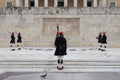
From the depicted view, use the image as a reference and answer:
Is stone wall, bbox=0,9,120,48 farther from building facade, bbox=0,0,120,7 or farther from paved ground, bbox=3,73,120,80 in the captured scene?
building facade, bbox=0,0,120,7

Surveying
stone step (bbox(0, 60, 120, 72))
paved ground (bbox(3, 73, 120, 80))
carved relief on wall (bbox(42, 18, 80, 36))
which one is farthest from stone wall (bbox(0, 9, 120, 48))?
paved ground (bbox(3, 73, 120, 80))

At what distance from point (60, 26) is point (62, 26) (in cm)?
20

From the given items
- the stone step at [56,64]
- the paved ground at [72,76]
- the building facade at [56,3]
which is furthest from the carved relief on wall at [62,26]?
the building facade at [56,3]

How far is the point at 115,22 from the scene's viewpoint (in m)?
29.3

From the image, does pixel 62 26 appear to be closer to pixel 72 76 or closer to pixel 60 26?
pixel 60 26

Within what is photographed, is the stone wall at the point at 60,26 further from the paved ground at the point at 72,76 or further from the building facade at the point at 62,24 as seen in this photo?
the paved ground at the point at 72,76

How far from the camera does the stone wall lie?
29.1 m

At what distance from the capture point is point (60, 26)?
29219 millimetres

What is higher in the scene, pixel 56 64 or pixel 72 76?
pixel 56 64

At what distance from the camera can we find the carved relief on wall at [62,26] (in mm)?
29188

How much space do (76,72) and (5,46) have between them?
52.6 feet

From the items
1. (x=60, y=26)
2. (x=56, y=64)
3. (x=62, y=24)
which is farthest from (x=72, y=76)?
(x=62, y=24)

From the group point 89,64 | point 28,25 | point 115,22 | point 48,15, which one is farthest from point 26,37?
point 89,64

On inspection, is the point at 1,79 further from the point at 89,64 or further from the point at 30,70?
the point at 89,64
